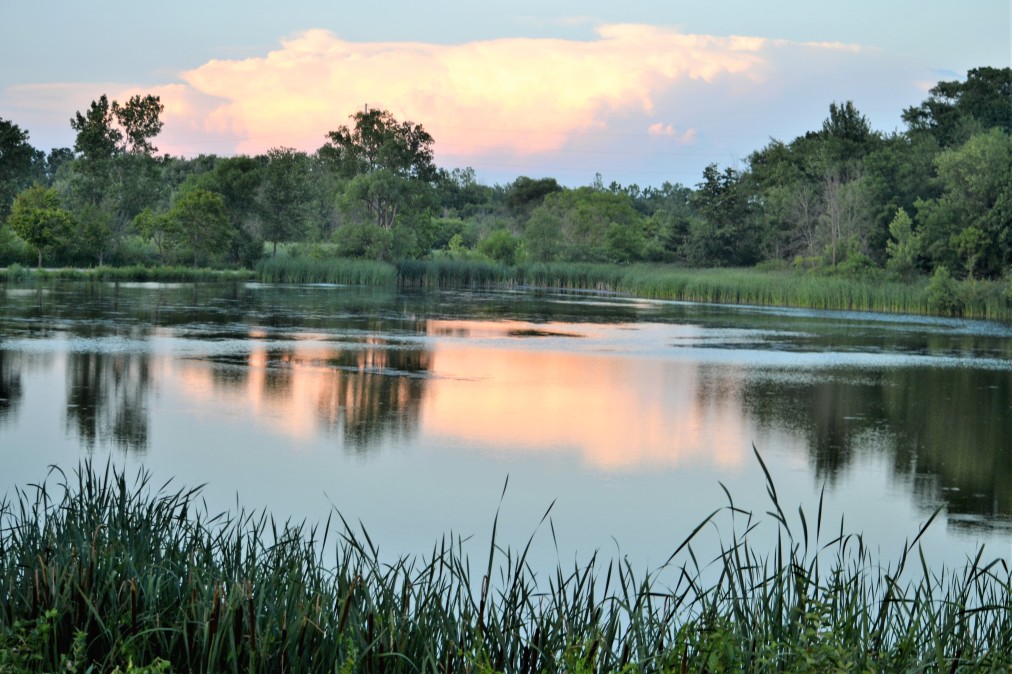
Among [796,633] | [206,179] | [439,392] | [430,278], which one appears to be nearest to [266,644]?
[796,633]

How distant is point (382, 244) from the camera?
170 feet

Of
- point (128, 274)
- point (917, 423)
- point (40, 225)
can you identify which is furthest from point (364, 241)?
point (917, 423)

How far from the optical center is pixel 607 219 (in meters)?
64.1

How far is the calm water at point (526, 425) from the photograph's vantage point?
750 cm

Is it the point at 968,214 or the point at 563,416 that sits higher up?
the point at 968,214

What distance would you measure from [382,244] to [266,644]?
4909cm

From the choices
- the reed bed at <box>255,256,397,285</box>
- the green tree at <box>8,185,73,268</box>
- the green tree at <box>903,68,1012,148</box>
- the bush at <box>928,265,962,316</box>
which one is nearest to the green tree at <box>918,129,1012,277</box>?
the bush at <box>928,265,962,316</box>

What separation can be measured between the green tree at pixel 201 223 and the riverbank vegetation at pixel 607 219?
98mm

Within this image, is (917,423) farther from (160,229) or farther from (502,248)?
(502,248)

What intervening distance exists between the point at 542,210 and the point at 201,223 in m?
17.4

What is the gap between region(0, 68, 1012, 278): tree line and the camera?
3953cm

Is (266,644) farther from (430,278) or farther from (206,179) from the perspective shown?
(206,179)

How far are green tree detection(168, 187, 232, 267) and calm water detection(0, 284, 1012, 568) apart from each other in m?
26.6

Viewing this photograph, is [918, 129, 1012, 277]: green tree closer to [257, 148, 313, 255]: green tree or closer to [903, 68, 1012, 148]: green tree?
[903, 68, 1012, 148]: green tree
